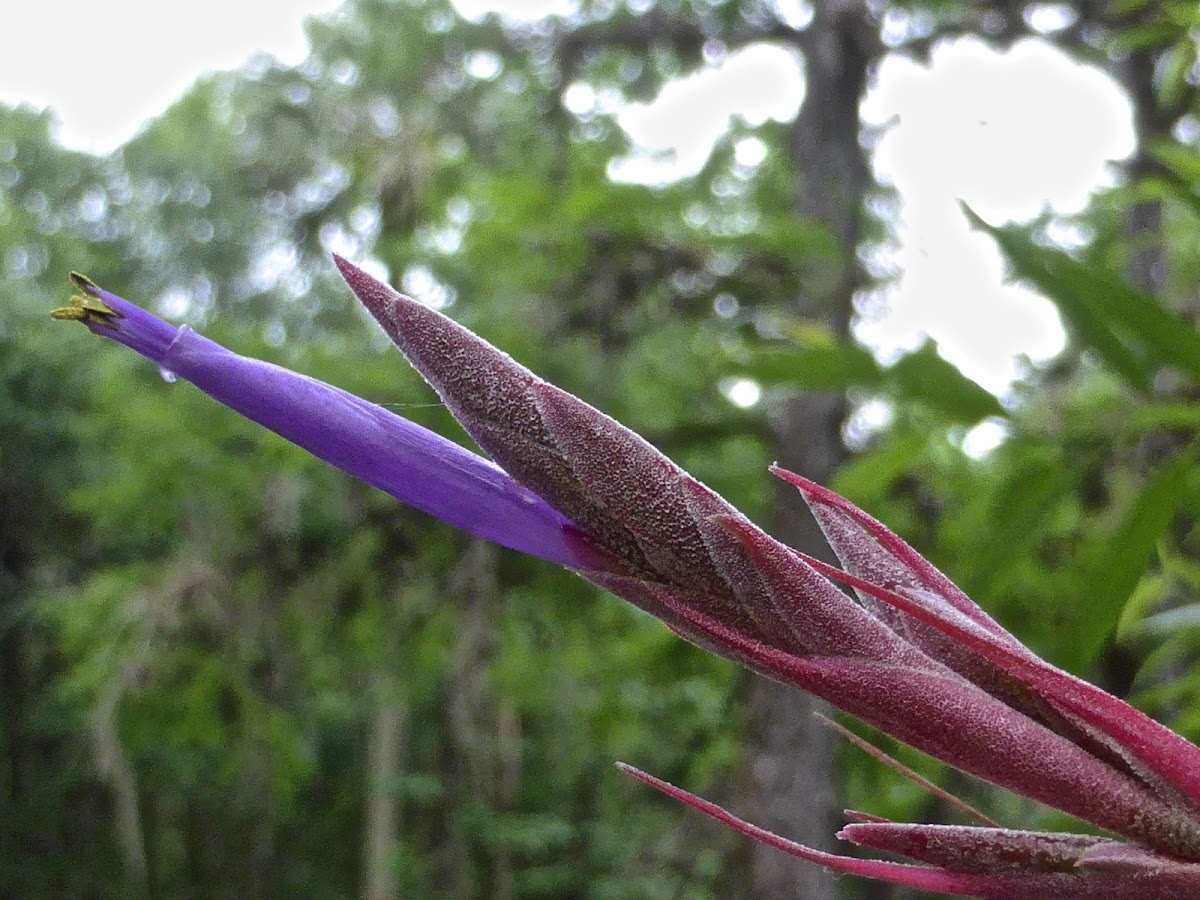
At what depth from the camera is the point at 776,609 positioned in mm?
351

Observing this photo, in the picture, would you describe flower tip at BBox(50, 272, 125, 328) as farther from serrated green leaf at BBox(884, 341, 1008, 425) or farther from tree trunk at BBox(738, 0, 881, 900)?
tree trunk at BBox(738, 0, 881, 900)

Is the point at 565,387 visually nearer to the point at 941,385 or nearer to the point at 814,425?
the point at 814,425

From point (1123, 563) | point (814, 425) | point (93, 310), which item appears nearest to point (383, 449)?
point (93, 310)

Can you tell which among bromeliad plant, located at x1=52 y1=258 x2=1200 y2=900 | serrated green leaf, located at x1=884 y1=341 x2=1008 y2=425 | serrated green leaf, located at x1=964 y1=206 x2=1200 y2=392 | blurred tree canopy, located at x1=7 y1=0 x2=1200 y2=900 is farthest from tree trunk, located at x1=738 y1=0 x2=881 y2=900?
bromeliad plant, located at x1=52 y1=258 x2=1200 y2=900

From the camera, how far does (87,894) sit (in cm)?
957

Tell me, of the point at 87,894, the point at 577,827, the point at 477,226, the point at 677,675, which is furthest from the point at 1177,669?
the point at 87,894

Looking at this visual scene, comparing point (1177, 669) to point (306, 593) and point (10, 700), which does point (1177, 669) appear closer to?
point (306, 593)

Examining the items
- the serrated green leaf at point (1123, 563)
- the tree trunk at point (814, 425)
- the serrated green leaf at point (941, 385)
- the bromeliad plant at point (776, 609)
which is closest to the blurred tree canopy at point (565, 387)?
the tree trunk at point (814, 425)

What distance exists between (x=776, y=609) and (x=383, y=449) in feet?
0.43

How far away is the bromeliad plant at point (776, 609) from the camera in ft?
1.12

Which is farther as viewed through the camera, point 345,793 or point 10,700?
point 345,793

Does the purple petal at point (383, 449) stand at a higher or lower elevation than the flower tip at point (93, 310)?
lower

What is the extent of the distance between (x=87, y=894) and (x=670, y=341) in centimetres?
748

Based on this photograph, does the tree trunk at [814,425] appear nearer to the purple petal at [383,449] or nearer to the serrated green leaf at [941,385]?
the serrated green leaf at [941,385]
